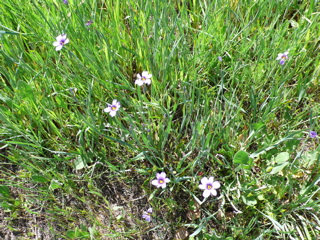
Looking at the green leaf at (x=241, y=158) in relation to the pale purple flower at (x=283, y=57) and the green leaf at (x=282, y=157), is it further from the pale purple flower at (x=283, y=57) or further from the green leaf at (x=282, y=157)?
the pale purple flower at (x=283, y=57)

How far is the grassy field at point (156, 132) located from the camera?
1.46 meters

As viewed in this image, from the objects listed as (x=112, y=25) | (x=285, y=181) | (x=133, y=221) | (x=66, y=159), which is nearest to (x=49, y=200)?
(x=66, y=159)

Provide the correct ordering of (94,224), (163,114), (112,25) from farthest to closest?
(112,25) < (163,114) < (94,224)

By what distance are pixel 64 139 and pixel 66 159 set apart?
106 millimetres

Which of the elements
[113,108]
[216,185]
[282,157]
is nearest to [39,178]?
[113,108]

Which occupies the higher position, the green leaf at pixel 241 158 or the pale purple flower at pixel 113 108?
the pale purple flower at pixel 113 108

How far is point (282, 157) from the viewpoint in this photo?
1456 millimetres

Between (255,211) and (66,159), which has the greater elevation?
(66,159)

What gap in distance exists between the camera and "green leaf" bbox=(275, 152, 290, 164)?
1443mm

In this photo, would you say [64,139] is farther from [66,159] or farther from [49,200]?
[49,200]

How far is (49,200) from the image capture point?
1613mm

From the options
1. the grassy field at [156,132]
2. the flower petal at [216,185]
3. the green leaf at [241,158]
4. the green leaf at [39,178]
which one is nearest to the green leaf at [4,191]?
the grassy field at [156,132]

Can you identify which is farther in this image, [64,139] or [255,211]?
[64,139]

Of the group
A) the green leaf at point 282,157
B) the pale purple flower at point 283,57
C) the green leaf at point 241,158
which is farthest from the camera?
the pale purple flower at point 283,57
